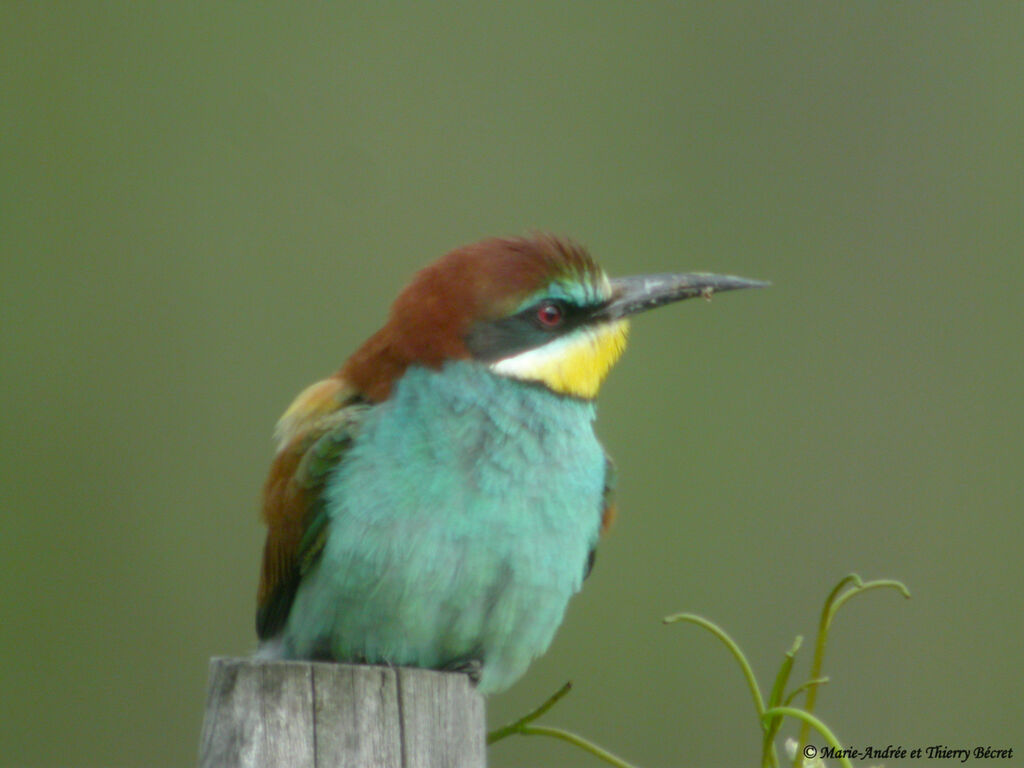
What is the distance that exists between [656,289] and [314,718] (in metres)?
1.07

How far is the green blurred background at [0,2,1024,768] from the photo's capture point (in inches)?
174

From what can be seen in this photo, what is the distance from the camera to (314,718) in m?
1.67

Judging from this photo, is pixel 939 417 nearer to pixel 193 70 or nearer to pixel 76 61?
pixel 193 70

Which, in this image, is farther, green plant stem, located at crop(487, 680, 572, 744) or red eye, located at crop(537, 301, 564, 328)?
red eye, located at crop(537, 301, 564, 328)

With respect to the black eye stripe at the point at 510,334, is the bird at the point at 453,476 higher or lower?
lower

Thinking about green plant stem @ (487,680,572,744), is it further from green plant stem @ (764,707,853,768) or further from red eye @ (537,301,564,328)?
red eye @ (537,301,564,328)

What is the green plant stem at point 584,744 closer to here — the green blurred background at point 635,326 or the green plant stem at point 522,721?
the green plant stem at point 522,721

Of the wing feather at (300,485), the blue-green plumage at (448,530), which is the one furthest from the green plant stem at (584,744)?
the wing feather at (300,485)

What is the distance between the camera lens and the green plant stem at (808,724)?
173 cm

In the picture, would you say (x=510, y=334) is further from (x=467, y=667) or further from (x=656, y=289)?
(x=467, y=667)

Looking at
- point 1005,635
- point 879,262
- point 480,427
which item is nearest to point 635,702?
point 1005,635

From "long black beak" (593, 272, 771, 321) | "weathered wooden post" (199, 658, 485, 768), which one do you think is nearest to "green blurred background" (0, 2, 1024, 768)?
"long black beak" (593, 272, 771, 321)

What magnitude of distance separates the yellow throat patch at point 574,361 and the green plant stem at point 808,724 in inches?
28.1

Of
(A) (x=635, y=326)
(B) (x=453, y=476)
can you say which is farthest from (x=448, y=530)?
(A) (x=635, y=326)
